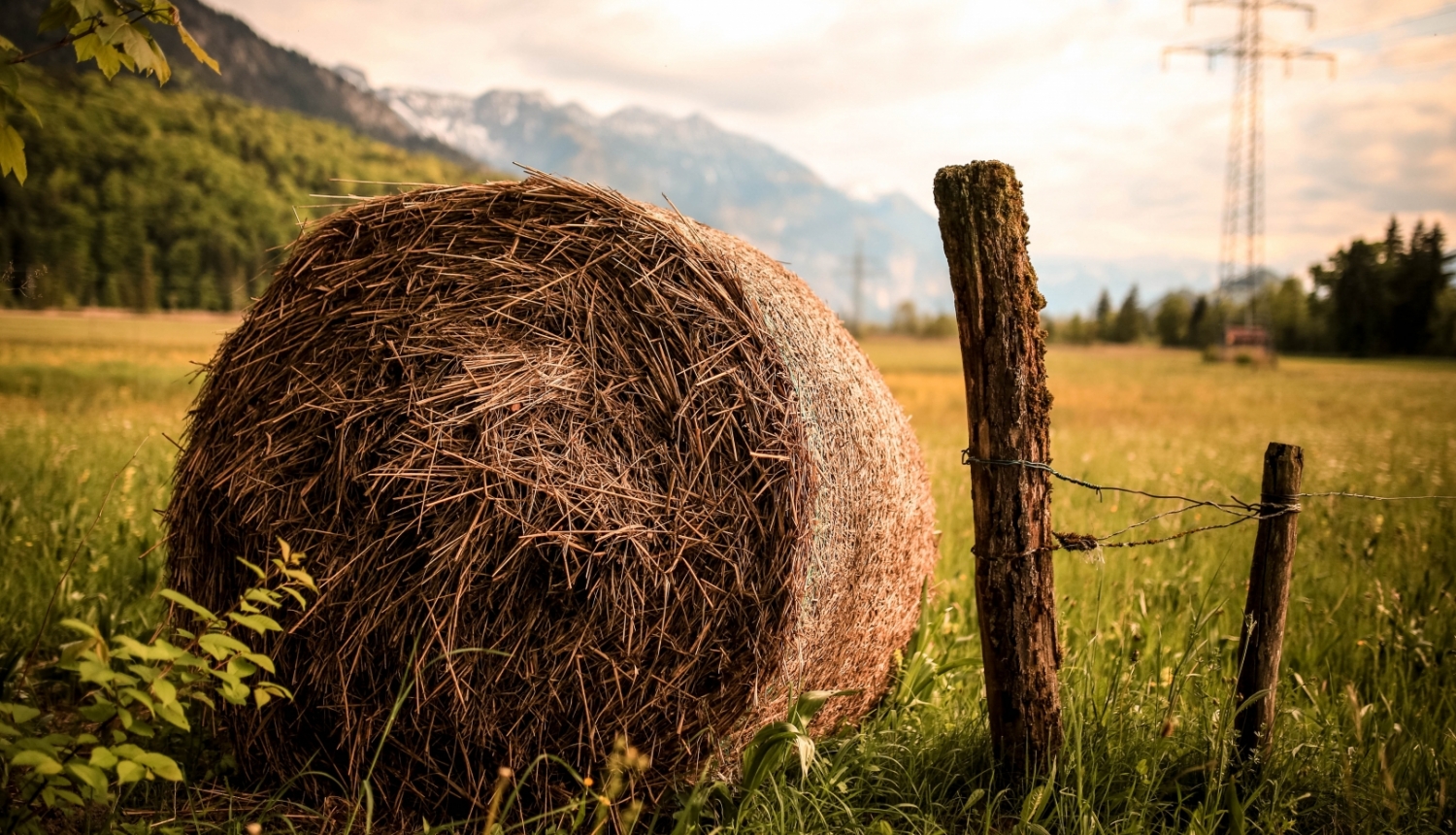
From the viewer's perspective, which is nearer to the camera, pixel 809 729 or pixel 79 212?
pixel 809 729

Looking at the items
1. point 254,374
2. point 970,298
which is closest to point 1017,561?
point 970,298

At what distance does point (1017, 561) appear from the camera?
2.78 m

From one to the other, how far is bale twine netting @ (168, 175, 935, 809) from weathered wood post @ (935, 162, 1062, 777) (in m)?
0.53

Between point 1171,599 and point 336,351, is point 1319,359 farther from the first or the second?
point 336,351

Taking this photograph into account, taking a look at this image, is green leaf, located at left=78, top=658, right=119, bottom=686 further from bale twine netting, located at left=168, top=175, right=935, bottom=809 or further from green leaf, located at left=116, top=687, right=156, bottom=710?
bale twine netting, located at left=168, top=175, right=935, bottom=809

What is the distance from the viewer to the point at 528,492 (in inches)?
103

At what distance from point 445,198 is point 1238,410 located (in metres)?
17.7

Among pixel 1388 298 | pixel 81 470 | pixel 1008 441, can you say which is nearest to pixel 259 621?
pixel 1008 441

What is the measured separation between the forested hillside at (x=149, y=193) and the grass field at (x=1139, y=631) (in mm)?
2717

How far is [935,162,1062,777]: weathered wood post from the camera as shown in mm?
2740

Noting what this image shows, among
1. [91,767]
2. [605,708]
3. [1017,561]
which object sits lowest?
[605,708]

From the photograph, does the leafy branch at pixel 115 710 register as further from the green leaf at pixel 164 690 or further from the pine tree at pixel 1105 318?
the pine tree at pixel 1105 318

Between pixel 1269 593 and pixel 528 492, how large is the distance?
2.55 meters

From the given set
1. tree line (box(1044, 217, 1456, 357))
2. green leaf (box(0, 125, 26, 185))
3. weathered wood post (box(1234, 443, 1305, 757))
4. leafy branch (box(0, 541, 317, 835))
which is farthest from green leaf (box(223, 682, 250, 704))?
tree line (box(1044, 217, 1456, 357))
